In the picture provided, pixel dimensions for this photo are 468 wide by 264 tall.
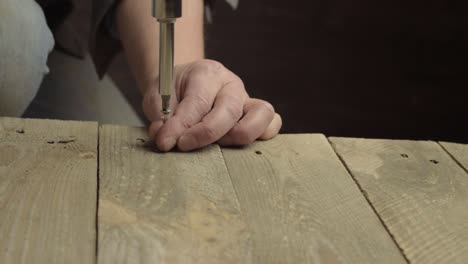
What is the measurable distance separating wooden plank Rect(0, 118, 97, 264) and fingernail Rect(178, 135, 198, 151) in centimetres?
9

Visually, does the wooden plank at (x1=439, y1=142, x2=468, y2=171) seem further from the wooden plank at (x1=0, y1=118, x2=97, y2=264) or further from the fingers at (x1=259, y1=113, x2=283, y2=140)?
the wooden plank at (x1=0, y1=118, x2=97, y2=264)

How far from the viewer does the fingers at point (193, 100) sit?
0.80 m

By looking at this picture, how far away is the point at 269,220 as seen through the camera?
0.66 metres

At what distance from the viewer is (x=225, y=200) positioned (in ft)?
2.25

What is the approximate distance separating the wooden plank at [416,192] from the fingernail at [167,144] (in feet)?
0.59

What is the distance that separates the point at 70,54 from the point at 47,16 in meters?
0.09

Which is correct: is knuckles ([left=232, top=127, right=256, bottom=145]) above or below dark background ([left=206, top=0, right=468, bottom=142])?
above

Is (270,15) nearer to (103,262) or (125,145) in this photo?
(125,145)

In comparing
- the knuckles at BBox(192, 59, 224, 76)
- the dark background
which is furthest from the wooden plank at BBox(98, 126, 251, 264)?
the dark background

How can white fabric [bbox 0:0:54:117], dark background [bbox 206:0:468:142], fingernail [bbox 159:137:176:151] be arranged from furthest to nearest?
dark background [bbox 206:0:468:142], white fabric [bbox 0:0:54:117], fingernail [bbox 159:137:176:151]

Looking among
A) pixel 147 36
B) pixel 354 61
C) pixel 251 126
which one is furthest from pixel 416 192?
pixel 354 61

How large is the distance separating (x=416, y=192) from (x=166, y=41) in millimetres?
278

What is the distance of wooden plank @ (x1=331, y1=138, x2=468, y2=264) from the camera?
2.11 ft

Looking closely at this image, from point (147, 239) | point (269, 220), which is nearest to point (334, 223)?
point (269, 220)
